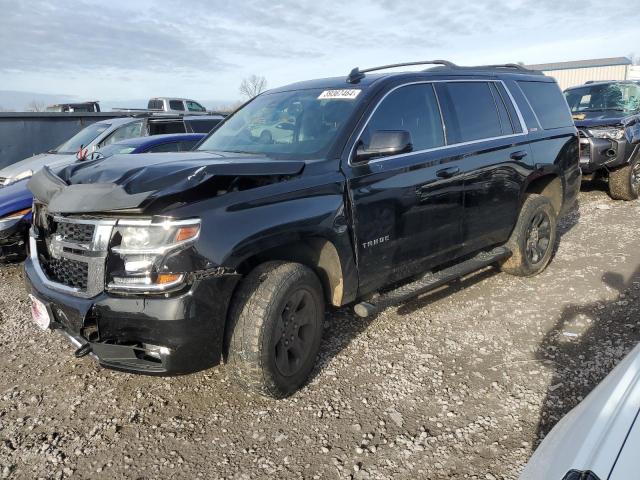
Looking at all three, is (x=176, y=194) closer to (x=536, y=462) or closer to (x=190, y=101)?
(x=536, y=462)

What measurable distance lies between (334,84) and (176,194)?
194cm

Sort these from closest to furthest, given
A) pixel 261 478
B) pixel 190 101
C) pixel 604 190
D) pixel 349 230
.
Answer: pixel 261 478 < pixel 349 230 < pixel 604 190 < pixel 190 101

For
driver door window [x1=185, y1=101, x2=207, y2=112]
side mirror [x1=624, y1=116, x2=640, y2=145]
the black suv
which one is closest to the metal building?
driver door window [x1=185, y1=101, x2=207, y2=112]

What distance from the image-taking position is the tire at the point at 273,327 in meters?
2.91

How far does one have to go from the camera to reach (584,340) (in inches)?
154

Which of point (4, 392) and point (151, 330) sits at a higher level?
point (151, 330)

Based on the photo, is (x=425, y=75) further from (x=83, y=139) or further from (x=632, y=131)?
(x=83, y=139)

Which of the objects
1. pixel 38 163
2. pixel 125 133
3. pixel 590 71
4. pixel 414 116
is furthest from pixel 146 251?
pixel 590 71

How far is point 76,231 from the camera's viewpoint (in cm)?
289

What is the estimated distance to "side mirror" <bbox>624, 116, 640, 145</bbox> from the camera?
8.45 m

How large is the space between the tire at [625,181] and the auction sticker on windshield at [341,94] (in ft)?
22.2

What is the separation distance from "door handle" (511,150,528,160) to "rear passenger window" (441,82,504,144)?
23cm

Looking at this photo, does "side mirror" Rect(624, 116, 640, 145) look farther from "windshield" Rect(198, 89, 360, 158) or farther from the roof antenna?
"windshield" Rect(198, 89, 360, 158)

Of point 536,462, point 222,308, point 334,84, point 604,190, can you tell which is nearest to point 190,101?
point 604,190
